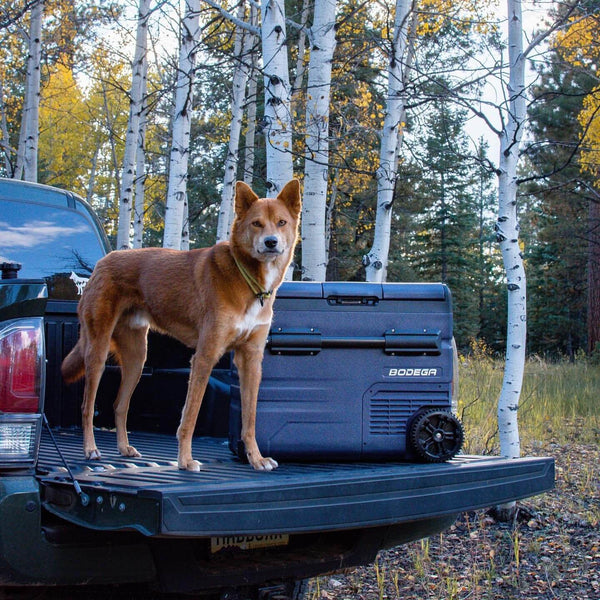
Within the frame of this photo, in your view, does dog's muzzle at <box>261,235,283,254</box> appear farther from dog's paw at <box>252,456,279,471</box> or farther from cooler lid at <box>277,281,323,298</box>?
dog's paw at <box>252,456,279,471</box>

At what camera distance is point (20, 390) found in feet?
8.97

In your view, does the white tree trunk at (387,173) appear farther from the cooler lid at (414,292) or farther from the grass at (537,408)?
the cooler lid at (414,292)

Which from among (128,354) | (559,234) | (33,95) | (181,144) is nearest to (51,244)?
(128,354)

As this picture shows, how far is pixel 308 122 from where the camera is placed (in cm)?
771

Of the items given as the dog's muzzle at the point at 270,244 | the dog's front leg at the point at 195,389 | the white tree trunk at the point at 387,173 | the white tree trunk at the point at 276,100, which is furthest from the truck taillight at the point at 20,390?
the white tree trunk at the point at 387,173

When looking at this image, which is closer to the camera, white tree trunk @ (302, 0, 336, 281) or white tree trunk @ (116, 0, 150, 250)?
white tree trunk @ (302, 0, 336, 281)

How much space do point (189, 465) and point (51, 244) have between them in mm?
2220

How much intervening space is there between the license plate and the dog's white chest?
100cm

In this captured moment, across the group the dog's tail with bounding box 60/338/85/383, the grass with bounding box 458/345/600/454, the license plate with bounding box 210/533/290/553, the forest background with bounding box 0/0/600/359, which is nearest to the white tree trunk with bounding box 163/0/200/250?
the forest background with bounding box 0/0/600/359

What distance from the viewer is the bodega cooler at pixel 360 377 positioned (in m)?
3.67

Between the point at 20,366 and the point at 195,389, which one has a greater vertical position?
the point at 20,366

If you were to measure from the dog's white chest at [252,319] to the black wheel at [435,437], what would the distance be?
0.89 meters

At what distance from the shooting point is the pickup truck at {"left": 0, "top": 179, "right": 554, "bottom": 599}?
8.66ft

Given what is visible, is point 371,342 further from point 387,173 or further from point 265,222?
point 387,173
